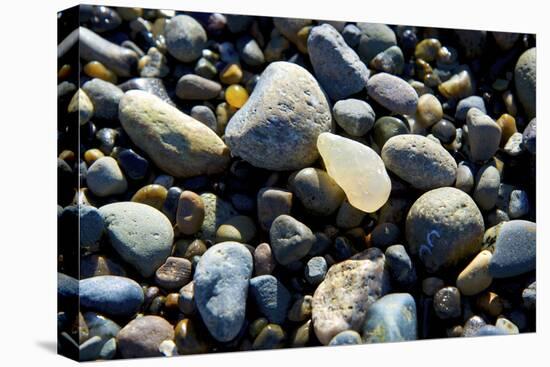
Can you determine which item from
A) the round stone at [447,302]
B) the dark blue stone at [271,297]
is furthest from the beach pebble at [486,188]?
the dark blue stone at [271,297]

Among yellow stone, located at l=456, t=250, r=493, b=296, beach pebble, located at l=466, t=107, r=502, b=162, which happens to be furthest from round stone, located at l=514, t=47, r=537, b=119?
yellow stone, located at l=456, t=250, r=493, b=296

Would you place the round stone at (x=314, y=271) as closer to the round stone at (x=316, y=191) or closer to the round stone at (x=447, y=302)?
the round stone at (x=316, y=191)

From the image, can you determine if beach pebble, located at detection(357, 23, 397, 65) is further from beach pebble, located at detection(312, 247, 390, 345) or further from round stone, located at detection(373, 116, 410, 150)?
beach pebble, located at detection(312, 247, 390, 345)

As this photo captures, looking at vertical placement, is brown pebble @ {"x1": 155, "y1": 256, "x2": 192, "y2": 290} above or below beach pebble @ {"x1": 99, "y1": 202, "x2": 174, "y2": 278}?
below

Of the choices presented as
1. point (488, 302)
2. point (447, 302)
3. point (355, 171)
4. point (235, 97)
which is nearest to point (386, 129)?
point (355, 171)

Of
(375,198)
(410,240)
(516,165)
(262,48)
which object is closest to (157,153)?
(262,48)

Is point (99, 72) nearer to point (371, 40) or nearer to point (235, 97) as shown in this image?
point (235, 97)

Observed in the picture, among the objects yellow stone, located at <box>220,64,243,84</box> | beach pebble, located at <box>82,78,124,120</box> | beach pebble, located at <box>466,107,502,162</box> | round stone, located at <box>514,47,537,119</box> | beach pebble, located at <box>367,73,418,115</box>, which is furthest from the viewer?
round stone, located at <box>514,47,537,119</box>

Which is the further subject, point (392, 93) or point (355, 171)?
point (392, 93)
